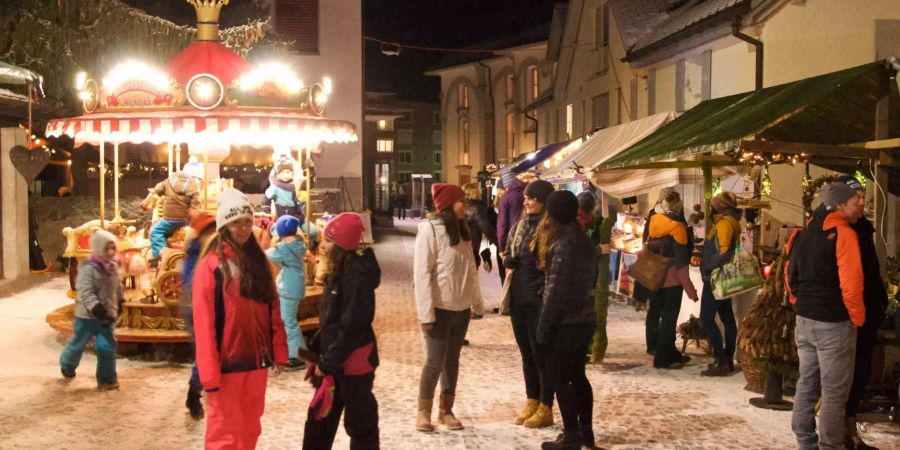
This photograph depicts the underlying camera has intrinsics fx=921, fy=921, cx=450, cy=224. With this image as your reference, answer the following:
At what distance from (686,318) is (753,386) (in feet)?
10.9

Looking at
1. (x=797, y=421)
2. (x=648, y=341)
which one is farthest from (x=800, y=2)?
(x=797, y=421)

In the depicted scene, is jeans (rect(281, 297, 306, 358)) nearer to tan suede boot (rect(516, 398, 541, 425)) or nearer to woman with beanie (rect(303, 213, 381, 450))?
tan suede boot (rect(516, 398, 541, 425))

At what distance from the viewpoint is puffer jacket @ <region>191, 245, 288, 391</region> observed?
500cm

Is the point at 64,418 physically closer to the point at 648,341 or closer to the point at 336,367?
the point at 336,367

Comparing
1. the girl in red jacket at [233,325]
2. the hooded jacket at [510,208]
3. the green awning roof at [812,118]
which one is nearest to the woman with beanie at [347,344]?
the girl in red jacket at [233,325]

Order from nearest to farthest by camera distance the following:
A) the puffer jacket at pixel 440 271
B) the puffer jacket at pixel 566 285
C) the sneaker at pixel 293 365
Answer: the puffer jacket at pixel 566 285, the puffer jacket at pixel 440 271, the sneaker at pixel 293 365

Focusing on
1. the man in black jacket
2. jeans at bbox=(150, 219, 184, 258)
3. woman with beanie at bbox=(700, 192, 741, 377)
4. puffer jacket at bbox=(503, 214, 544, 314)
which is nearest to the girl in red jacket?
puffer jacket at bbox=(503, 214, 544, 314)

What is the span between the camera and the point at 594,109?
89.7 ft

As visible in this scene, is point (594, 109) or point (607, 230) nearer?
point (607, 230)

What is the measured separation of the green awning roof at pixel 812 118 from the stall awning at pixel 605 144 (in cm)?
450

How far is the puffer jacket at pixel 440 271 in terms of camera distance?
281 inches

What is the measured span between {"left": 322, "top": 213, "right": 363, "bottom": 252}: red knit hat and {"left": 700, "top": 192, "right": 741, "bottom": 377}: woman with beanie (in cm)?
496

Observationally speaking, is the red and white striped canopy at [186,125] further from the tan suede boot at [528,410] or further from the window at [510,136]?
the window at [510,136]

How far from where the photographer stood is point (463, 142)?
2170 inches
